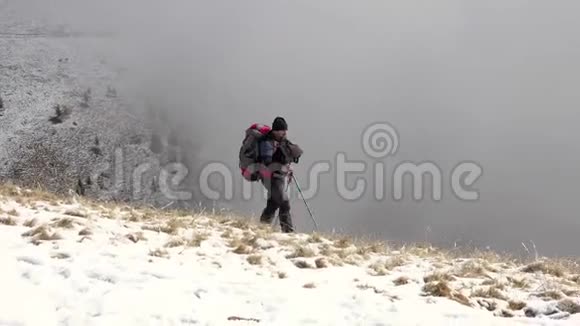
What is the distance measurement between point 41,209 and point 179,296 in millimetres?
4319

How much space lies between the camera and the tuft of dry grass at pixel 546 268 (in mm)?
8305

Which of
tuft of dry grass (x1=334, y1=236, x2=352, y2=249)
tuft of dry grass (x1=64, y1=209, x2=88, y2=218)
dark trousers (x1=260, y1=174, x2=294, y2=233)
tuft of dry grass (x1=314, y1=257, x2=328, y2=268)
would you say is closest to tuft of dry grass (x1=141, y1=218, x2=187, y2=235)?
tuft of dry grass (x1=64, y1=209, x2=88, y2=218)

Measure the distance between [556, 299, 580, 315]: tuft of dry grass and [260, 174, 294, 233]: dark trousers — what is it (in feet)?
20.4

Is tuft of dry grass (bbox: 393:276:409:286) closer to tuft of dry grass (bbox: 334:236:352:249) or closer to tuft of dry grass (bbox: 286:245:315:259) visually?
tuft of dry grass (bbox: 286:245:315:259)

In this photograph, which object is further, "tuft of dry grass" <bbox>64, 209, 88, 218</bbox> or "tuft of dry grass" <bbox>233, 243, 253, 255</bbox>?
"tuft of dry grass" <bbox>64, 209, 88, 218</bbox>

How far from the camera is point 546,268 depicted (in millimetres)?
8492

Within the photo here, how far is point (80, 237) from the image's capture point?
7.77 metres

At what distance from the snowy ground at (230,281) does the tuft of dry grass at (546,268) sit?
0.03 metres

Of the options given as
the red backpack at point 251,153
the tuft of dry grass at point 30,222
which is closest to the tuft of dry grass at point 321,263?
the tuft of dry grass at point 30,222

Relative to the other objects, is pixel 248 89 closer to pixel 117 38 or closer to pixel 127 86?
pixel 117 38

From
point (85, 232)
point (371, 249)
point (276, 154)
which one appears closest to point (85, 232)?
point (85, 232)

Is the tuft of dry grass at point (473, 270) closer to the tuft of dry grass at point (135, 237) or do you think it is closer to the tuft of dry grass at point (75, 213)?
the tuft of dry grass at point (135, 237)

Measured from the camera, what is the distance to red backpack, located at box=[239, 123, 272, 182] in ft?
39.4

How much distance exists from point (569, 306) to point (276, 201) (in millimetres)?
6585
